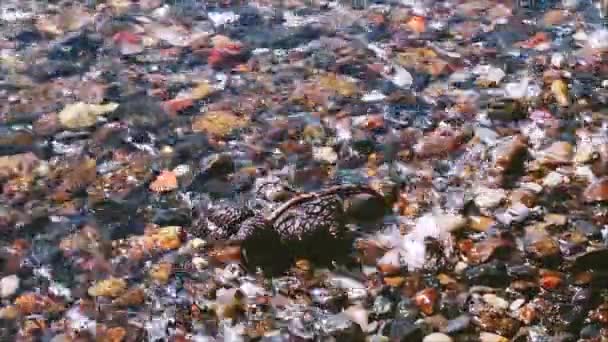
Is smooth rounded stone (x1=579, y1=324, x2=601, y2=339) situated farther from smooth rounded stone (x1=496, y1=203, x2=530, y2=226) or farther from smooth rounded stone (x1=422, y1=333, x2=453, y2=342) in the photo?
smooth rounded stone (x1=496, y1=203, x2=530, y2=226)

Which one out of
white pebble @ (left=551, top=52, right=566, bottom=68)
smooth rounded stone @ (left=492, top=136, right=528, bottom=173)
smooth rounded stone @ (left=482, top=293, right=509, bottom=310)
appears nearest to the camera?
smooth rounded stone @ (left=482, top=293, right=509, bottom=310)

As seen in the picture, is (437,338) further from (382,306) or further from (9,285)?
(9,285)

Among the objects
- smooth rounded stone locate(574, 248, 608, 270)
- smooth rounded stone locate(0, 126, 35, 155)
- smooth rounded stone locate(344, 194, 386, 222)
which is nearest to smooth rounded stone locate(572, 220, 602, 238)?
smooth rounded stone locate(574, 248, 608, 270)

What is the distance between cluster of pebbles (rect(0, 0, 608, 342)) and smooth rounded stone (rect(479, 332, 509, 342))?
0.06 ft

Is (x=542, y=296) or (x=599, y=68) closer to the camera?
(x=542, y=296)

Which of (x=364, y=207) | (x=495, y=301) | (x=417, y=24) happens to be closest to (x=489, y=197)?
Result: (x=364, y=207)

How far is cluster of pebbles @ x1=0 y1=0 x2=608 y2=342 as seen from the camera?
351 cm

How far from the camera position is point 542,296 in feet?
11.3

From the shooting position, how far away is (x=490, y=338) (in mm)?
3275

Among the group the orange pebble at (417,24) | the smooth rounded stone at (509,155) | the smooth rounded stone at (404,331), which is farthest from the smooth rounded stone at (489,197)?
the orange pebble at (417,24)

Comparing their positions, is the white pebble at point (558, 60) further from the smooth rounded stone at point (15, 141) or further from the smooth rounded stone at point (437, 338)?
the smooth rounded stone at point (15, 141)

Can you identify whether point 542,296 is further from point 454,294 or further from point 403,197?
point 403,197

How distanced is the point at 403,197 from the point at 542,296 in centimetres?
94

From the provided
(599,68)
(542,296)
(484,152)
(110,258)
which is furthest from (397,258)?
(599,68)
